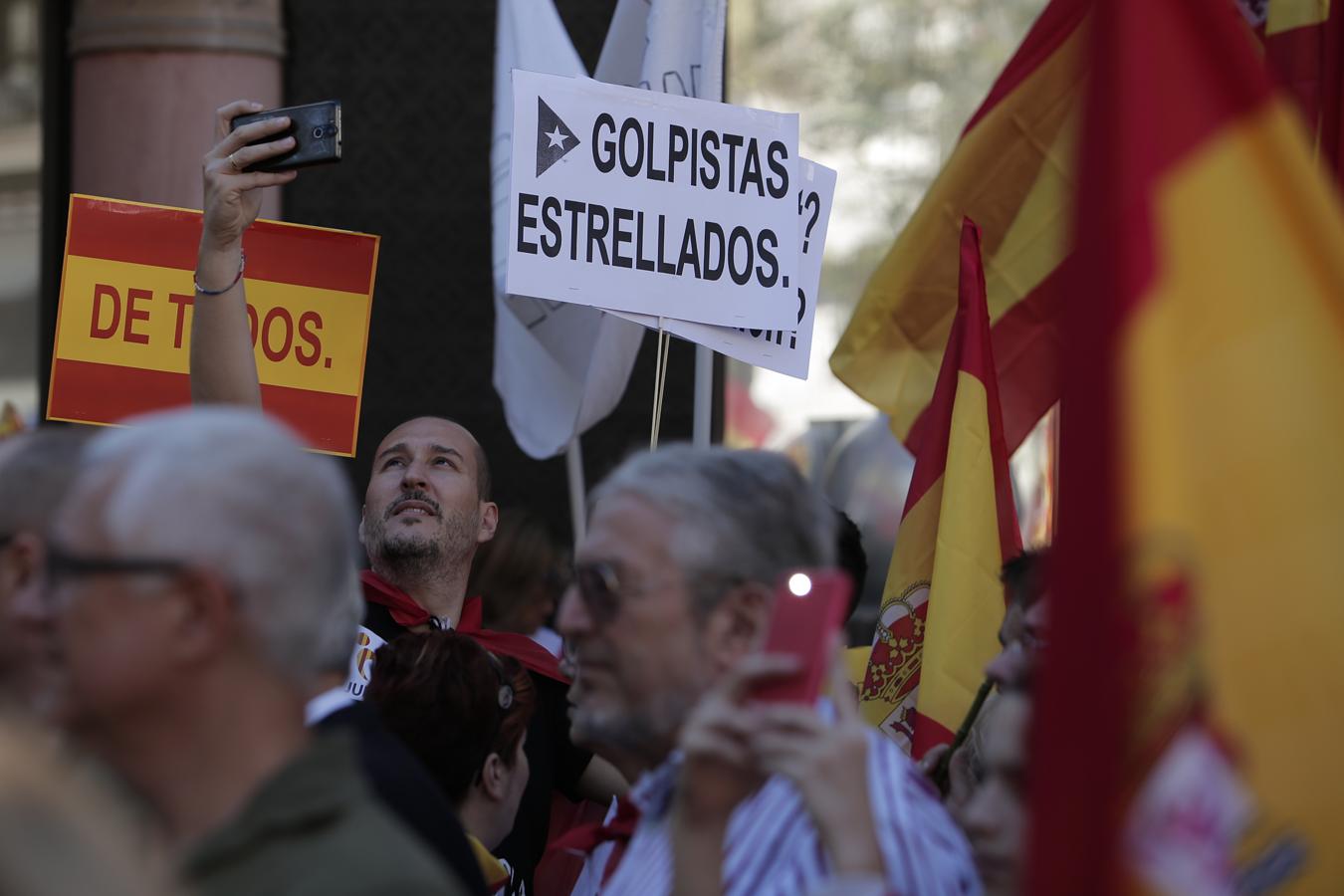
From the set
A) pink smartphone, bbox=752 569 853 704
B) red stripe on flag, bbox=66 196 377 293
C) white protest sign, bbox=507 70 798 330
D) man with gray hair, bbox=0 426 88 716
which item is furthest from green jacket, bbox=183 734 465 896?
red stripe on flag, bbox=66 196 377 293

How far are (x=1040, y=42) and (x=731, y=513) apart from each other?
9.82ft

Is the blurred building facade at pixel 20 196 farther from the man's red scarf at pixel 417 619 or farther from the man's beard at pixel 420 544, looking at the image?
the man's red scarf at pixel 417 619

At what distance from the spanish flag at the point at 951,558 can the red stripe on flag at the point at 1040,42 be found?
92 centimetres

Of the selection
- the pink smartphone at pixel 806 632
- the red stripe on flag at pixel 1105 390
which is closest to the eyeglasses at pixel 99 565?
the pink smartphone at pixel 806 632

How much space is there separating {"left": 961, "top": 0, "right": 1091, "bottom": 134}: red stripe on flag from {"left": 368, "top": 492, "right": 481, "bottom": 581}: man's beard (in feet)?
5.99

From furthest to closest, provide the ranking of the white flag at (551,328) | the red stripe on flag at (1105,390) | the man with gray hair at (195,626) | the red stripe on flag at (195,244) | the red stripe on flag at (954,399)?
the white flag at (551,328) < the red stripe on flag at (195,244) < the red stripe on flag at (954,399) < the man with gray hair at (195,626) < the red stripe on flag at (1105,390)

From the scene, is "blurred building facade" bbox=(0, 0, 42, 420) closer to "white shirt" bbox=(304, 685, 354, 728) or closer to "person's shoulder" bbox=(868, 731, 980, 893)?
"white shirt" bbox=(304, 685, 354, 728)

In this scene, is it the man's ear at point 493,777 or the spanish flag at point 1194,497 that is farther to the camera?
the man's ear at point 493,777

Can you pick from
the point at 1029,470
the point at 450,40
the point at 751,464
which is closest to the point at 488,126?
the point at 450,40

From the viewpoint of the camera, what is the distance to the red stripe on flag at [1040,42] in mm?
4918

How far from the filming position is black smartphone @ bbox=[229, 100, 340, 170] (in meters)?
3.91

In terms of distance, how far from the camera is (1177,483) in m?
1.48

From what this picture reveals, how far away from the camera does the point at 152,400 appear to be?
432 cm

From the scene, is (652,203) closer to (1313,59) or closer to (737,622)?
(1313,59)
